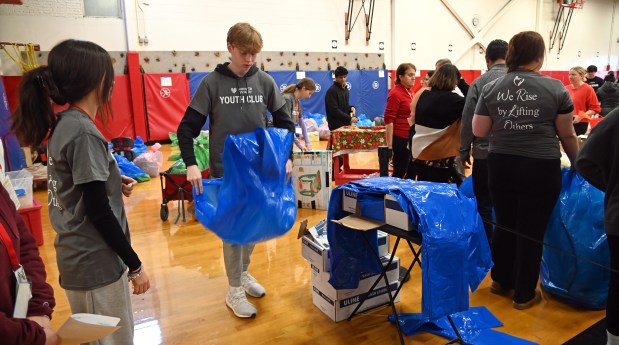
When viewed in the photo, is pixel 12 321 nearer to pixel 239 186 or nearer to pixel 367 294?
pixel 239 186

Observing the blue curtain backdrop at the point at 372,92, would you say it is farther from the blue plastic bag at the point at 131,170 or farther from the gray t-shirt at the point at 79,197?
the gray t-shirt at the point at 79,197

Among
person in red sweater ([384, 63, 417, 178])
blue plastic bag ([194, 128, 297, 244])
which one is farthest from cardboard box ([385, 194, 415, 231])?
person in red sweater ([384, 63, 417, 178])

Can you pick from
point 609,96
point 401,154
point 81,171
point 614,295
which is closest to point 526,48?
point 614,295

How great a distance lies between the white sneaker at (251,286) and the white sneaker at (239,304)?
0.16m

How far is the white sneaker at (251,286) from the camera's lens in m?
2.71

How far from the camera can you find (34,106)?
1255mm

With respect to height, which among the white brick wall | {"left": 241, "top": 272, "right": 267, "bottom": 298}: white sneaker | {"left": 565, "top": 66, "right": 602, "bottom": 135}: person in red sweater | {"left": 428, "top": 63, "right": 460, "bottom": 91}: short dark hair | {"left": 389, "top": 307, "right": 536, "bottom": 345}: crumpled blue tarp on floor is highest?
the white brick wall

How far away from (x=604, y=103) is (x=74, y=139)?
6.83 m

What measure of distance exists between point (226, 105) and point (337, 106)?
335cm

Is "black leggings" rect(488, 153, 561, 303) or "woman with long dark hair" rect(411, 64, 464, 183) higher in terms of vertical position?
"woman with long dark hair" rect(411, 64, 464, 183)

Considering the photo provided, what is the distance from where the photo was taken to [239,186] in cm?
188

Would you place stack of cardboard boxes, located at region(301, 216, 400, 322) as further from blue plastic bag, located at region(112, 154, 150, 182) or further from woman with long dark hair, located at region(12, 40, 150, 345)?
blue plastic bag, located at region(112, 154, 150, 182)

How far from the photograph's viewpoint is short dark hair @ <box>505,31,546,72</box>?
228 centimetres

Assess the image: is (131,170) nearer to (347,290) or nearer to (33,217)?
(33,217)
